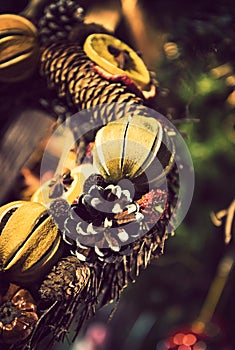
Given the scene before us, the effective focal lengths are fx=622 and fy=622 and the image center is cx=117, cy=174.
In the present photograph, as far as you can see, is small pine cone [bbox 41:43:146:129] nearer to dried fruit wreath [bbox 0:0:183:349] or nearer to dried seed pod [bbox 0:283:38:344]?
dried fruit wreath [bbox 0:0:183:349]

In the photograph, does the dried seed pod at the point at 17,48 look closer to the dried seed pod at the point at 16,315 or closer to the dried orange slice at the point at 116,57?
the dried orange slice at the point at 116,57

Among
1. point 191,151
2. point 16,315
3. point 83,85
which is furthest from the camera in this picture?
point 191,151

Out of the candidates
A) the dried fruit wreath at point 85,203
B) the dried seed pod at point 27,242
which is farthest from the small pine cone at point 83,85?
the dried seed pod at point 27,242

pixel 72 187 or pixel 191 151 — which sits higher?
pixel 72 187

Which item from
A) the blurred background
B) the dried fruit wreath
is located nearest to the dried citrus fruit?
the dried fruit wreath

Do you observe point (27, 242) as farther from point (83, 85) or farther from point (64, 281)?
point (83, 85)

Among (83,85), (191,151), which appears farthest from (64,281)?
(191,151)

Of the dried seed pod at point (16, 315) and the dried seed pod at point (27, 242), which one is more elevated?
the dried seed pod at point (27, 242)

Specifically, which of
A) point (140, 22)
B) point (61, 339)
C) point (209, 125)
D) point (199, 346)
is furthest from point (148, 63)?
point (199, 346)
